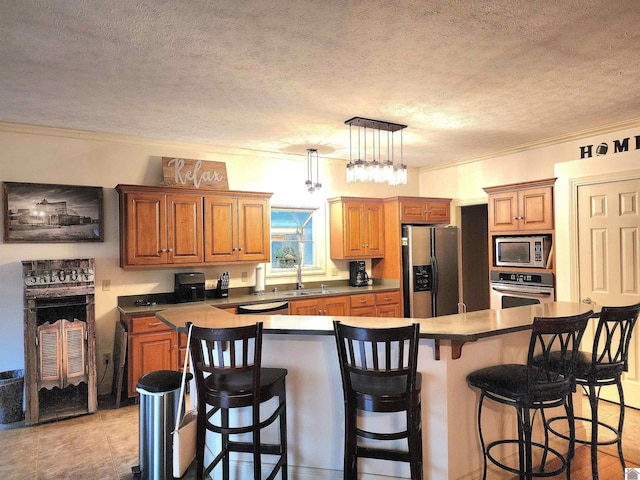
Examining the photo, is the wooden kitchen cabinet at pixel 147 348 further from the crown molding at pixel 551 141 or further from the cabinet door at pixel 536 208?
the crown molding at pixel 551 141

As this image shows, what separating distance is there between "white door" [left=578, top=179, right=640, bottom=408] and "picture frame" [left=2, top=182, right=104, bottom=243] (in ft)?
15.4

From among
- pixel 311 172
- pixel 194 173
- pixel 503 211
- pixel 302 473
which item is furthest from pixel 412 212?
pixel 302 473

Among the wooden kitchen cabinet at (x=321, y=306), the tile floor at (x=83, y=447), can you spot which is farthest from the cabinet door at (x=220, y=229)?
the tile floor at (x=83, y=447)

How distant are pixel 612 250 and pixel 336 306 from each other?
281cm

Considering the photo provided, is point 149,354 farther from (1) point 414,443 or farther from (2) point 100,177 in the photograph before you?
(1) point 414,443

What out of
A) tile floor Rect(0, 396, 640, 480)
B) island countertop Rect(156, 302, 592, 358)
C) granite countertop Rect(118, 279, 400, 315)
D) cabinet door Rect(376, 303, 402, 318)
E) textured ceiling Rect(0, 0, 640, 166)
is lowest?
tile floor Rect(0, 396, 640, 480)

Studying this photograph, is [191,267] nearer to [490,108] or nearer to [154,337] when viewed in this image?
[154,337]

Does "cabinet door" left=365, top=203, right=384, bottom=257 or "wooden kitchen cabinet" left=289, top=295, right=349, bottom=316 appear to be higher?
"cabinet door" left=365, top=203, right=384, bottom=257

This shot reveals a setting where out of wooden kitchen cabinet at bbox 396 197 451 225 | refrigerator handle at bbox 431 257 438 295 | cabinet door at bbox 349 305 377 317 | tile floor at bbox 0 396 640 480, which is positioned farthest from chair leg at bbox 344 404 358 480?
wooden kitchen cabinet at bbox 396 197 451 225

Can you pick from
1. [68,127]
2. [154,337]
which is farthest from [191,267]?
[68,127]

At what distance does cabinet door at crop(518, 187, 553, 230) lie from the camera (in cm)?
435

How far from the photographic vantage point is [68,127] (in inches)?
159

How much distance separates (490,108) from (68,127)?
3834 millimetres

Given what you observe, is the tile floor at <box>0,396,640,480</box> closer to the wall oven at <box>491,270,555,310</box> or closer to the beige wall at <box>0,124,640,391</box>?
the beige wall at <box>0,124,640,391</box>
